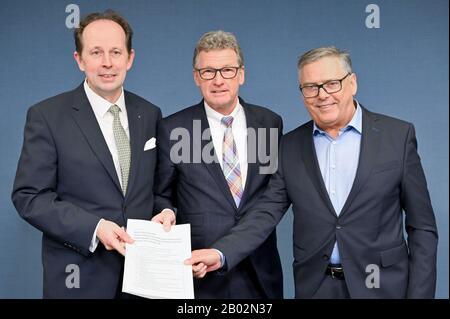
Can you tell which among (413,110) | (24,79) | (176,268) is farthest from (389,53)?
(24,79)

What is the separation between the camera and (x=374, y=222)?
243 cm

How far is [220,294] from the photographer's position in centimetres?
275

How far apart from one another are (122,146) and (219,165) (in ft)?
1.42

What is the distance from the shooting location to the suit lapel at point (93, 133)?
8.54 ft

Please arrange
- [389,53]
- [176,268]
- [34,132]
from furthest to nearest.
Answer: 1. [389,53]
2. [34,132]
3. [176,268]

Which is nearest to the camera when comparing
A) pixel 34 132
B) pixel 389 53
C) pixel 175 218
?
pixel 34 132

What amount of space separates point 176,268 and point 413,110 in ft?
6.01

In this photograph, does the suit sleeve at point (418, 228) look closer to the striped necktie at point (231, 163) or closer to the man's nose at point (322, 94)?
the man's nose at point (322, 94)

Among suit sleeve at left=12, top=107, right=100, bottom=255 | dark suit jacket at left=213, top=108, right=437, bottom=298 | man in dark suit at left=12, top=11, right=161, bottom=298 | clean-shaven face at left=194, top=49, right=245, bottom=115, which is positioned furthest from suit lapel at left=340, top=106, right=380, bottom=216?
suit sleeve at left=12, top=107, right=100, bottom=255

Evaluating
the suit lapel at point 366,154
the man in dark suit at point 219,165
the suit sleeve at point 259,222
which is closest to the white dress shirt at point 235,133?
the man in dark suit at point 219,165

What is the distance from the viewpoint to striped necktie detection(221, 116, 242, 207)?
272 cm

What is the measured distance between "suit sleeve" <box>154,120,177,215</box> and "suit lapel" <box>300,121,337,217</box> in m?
0.60

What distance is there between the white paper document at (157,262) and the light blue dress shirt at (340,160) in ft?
1.96
